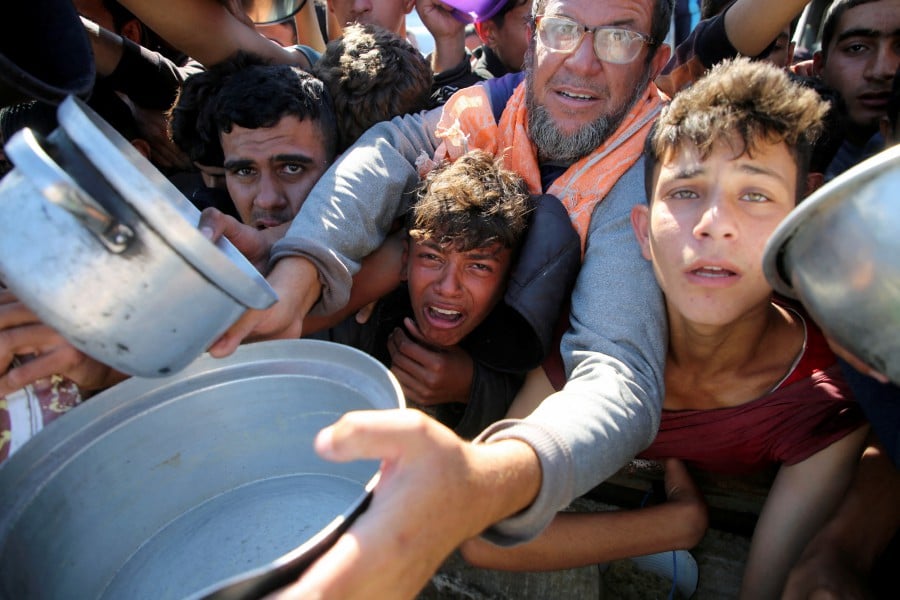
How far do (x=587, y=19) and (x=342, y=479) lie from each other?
1595mm

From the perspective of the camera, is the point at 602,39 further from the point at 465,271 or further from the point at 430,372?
the point at 430,372

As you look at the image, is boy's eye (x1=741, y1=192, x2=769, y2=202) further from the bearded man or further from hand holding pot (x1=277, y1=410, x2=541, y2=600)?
hand holding pot (x1=277, y1=410, x2=541, y2=600)

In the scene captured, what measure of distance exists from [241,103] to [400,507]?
1805 millimetres

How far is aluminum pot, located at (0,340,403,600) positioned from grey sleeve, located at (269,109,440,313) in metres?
0.45

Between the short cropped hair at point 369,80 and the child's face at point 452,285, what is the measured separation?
0.69 m

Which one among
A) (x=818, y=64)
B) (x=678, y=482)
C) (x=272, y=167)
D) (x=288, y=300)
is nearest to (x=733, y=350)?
(x=678, y=482)

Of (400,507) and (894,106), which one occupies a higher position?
(894,106)

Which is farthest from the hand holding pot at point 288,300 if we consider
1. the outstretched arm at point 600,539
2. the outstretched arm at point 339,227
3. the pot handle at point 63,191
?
the outstretched arm at point 600,539

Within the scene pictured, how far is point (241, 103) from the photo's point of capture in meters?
2.25

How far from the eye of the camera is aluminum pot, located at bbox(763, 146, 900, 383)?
855 mm

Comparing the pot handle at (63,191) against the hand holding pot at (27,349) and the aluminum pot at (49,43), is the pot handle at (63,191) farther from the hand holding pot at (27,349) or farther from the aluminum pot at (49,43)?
the aluminum pot at (49,43)

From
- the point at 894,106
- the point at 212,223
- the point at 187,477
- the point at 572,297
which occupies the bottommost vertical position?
the point at 187,477

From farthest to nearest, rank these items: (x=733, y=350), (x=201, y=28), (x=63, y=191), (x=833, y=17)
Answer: (x=833, y=17) < (x=201, y=28) < (x=733, y=350) < (x=63, y=191)

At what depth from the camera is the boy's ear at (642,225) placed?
5.54ft
